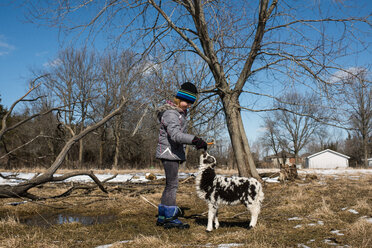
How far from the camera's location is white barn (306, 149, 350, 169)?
62500 mm

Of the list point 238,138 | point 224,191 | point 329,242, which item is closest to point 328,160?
point 238,138

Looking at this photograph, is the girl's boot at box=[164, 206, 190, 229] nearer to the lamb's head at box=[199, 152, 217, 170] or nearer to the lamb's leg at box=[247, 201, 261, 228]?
the lamb's head at box=[199, 152, 217, 170]

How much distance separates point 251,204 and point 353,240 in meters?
1.14

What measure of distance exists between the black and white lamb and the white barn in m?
67.1

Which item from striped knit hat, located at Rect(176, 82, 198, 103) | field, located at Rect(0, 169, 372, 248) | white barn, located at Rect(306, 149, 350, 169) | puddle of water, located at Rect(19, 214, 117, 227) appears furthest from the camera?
white barn, located at Rect(306, 149, 350, 169)

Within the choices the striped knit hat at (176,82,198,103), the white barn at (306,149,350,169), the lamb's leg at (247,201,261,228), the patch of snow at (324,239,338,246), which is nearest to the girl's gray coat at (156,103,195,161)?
the striped knit hat at (176,82,198,103)

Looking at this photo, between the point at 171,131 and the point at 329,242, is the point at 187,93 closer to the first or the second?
the point at 171,131

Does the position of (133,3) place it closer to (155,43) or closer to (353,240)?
(155,43)

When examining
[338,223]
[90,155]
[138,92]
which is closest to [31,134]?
[90,155]

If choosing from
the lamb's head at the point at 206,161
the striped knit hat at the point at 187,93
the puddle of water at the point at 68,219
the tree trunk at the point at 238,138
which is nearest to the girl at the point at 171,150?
the striped knit hat at the point at 187,93

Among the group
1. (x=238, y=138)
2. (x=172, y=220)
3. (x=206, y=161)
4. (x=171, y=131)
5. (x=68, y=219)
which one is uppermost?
(x=238, y=138)

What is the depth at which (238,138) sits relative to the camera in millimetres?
7074

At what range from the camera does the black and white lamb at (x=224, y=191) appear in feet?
11.4

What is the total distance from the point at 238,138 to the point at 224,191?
3699 millimetres
